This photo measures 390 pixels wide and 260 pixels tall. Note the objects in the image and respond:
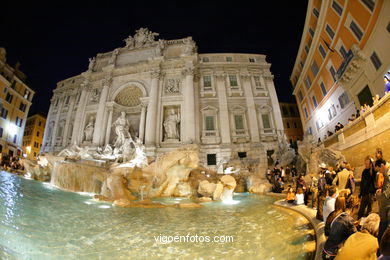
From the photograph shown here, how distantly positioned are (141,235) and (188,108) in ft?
49.6

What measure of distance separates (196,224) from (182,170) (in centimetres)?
585

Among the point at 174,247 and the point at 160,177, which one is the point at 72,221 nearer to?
the point at 174,247

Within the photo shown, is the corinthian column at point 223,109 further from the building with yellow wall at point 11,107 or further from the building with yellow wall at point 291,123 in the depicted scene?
the building with yellow wall at point 11,107

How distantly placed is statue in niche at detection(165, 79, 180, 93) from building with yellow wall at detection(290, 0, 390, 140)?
15.2 m

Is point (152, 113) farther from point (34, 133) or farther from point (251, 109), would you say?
point (34, 133)

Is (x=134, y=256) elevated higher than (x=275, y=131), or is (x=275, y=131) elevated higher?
(x=275, y=131)

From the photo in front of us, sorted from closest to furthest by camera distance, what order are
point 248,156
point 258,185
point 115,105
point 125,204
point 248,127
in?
point 125,204 < point 258,185 < point 248,156 < point 248,127 < point 115,105

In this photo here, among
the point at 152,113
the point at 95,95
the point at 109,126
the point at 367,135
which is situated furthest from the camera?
the point at 95,95

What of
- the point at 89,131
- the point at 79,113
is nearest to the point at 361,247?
the point at 89,131

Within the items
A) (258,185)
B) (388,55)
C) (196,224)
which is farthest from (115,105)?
(388,55)

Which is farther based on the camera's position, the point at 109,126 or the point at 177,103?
the point at 109,126

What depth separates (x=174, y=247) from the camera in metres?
3.12

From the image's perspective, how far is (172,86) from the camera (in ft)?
65.3

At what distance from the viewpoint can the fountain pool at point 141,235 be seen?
2.79 m
